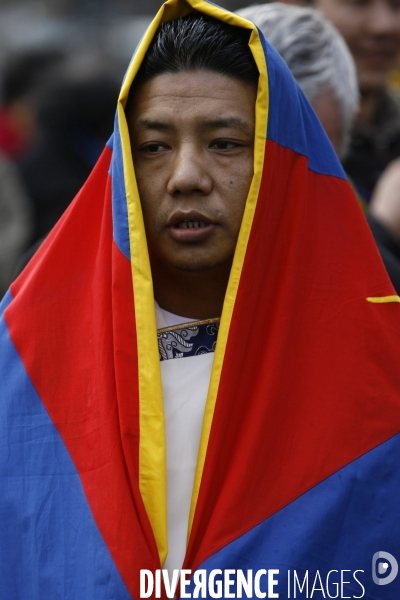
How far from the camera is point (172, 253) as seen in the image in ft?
7.79

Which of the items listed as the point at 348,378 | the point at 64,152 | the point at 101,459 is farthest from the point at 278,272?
the point at 64,152

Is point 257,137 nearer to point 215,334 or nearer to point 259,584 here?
point 215,334

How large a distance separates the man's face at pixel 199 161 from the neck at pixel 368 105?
71.1 inches

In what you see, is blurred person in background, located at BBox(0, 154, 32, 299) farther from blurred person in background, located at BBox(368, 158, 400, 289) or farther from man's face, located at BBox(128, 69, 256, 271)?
man's face, located at BBox(128, 69, 256, 271)

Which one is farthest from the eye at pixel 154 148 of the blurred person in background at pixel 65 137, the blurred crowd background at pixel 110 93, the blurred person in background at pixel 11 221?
the blurred person in background at pixel 11 221

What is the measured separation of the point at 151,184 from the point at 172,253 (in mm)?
182

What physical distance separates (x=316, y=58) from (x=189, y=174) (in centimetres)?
103

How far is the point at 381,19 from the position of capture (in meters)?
4.00

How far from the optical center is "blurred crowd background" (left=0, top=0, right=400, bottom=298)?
10.3 feet

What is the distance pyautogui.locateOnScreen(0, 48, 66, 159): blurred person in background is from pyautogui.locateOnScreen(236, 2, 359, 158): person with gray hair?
2478 millimetres

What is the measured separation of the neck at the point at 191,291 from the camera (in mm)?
2455

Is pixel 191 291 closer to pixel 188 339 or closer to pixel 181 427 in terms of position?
pixel 188 339

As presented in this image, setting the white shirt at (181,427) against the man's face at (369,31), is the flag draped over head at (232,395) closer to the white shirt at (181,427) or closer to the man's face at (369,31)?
the white shirt at (181,427)

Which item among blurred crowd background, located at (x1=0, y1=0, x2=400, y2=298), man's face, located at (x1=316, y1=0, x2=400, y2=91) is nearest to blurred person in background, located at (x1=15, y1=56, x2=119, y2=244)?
blurred crowd background, located at (x1=0, y1=0, x2=400, y2=298)
